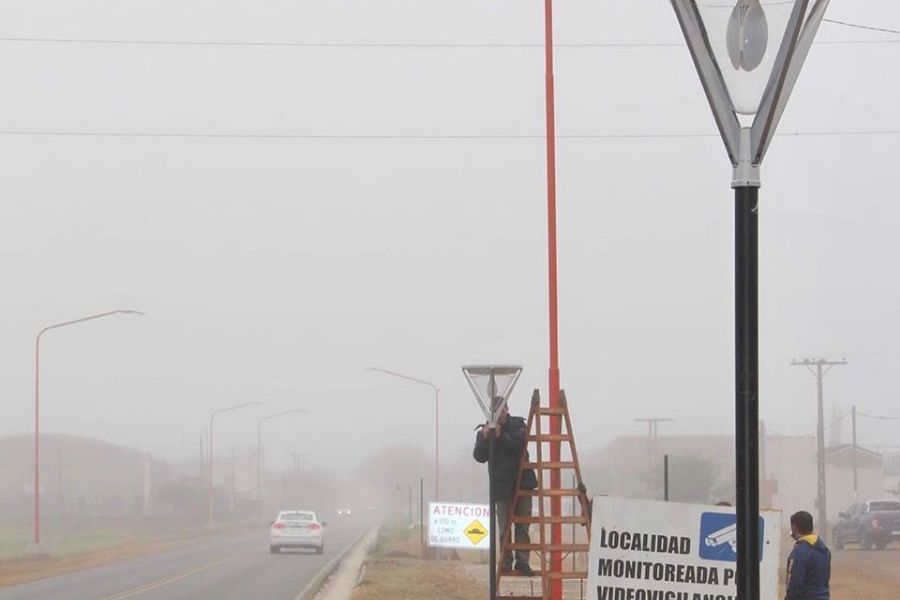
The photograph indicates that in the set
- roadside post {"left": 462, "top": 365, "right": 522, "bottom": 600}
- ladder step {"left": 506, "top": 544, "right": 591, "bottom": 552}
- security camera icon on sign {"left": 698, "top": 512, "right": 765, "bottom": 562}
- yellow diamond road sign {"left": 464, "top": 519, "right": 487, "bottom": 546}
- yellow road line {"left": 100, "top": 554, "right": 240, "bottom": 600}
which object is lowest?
yellow road line {"left": 100, "top": 554, "right": 240, "bottom": 600}

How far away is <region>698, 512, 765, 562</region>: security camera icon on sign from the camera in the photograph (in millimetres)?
12508

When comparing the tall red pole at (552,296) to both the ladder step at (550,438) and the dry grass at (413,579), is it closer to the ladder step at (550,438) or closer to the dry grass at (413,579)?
the ladder step at (550,438)

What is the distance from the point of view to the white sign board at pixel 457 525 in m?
41.5

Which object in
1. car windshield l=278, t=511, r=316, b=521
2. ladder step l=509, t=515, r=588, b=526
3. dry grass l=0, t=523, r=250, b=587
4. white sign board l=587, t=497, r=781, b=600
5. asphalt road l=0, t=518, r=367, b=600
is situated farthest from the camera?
car windshield l=278, t=511, r=316, b=521

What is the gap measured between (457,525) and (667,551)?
97.4 ft

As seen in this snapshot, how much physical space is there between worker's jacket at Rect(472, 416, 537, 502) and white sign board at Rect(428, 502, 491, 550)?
2436 centimetres

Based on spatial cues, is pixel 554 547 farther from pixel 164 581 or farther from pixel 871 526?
pixel 871 526

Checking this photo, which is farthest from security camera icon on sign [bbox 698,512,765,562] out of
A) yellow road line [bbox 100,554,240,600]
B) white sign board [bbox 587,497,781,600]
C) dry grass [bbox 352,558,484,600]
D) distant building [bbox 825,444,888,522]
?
distant building [bbox 825,444,888,522]

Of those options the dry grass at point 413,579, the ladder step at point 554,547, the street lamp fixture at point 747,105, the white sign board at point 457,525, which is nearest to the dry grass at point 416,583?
the dry grass at point 413,579

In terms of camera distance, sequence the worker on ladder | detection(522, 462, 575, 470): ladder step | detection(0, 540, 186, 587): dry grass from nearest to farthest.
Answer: detection(522, 462, 575, 470): ladder step, the worker on ladder, detection(0, 540, 186, 587): dry grass

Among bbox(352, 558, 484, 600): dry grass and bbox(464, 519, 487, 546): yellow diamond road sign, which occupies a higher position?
bbox(464, 519, 487, 546): yellow diamond road sign

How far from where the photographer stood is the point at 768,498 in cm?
4069

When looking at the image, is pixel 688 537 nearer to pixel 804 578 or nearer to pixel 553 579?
pixel 804 578

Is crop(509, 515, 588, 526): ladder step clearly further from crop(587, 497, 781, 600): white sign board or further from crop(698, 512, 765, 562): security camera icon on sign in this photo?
crop(698, 512, 765, 562): security camera icon on sign
